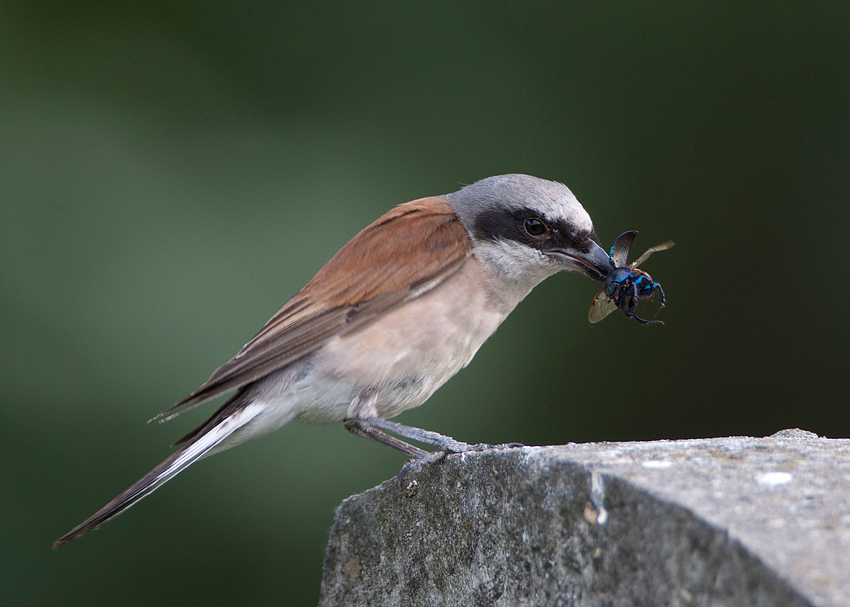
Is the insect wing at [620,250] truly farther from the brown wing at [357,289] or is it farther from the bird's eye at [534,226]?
the brown wing at [357,289]

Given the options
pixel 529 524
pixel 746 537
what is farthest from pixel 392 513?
pixel 746 537

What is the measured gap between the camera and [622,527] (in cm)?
125

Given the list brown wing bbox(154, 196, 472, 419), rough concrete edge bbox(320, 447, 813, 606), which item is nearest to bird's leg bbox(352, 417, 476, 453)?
rough concrete edge bbox(320, 447, 813, 606)

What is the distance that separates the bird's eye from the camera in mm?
2996

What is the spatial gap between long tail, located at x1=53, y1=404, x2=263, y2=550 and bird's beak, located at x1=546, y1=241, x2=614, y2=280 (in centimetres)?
123

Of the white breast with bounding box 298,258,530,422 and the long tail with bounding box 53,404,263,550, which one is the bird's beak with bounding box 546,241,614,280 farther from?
the long tail with bounding box 53,404,263,550

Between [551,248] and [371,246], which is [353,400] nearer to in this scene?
[371,246]

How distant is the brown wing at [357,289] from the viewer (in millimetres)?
2725

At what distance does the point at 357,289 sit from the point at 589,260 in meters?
0.85

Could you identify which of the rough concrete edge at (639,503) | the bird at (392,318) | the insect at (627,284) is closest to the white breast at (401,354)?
the bird at (392,318)

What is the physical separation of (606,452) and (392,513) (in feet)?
2.42

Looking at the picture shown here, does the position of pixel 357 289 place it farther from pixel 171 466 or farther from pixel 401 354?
pixel 171 466

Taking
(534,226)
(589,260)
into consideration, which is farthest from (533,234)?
(589,260)

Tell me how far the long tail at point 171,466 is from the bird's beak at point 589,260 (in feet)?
4.03
